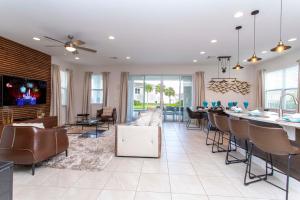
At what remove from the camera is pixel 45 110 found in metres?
6.46

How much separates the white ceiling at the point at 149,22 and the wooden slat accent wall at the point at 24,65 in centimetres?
34

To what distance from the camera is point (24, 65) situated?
5.49 metres

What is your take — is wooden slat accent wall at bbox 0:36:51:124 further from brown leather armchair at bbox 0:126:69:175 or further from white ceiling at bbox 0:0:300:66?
brown leather armchair at bbox 0:126:69:175

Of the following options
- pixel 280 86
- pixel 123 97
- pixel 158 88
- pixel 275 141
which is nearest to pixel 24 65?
pixel 123 97

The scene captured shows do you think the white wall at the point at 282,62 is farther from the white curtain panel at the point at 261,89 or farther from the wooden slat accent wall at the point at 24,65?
the wooden slat accent wall at the point at 24,65

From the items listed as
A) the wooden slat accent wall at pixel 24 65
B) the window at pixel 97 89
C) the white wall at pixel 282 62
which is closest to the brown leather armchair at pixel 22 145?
the wooden slat accent wall at pixel 24 65

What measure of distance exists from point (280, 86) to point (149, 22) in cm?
603

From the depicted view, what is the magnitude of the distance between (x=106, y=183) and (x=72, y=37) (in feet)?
12.4

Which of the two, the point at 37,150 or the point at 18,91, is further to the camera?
the point at 18,91

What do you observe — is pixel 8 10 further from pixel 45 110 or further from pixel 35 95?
pixel 45 110

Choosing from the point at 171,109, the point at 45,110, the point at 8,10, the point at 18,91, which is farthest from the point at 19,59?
the point at 171,109

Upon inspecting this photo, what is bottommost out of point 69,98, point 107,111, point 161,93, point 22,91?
point 107,111

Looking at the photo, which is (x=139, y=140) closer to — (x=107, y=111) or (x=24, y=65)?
(x=24, y=65)

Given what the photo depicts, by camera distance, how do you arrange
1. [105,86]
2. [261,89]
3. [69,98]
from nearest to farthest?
[261,89] → [69,98] → [105,86]
